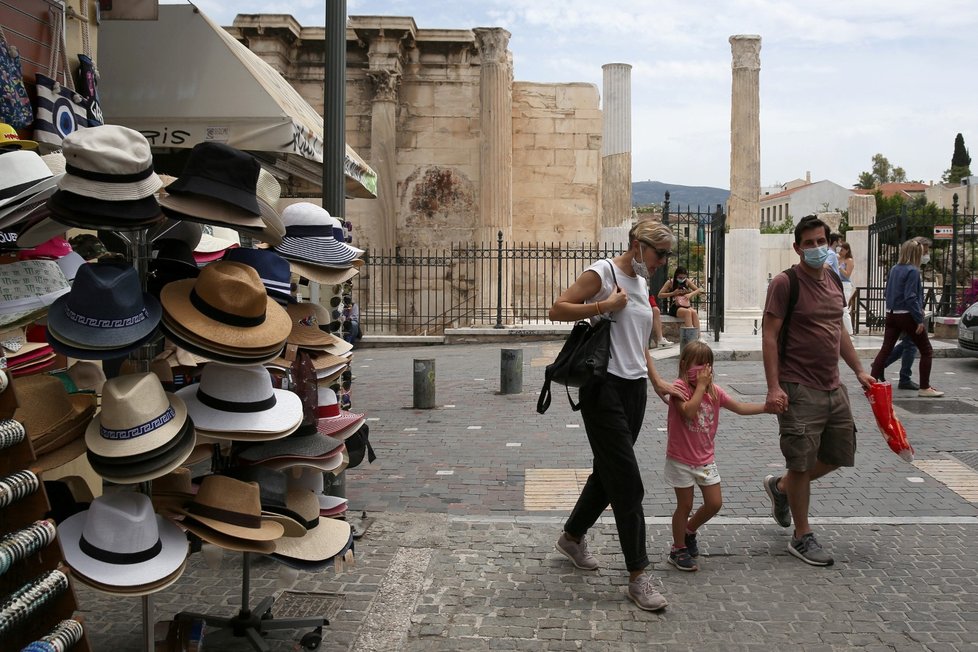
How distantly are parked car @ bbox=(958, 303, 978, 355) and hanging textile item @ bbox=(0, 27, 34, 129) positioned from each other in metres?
12.3

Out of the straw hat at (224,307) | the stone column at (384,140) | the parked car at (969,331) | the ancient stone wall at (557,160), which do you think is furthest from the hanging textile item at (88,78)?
the ancient stone wall at (557,160)

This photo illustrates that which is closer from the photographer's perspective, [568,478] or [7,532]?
[7,532]

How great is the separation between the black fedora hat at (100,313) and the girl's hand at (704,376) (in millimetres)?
3062

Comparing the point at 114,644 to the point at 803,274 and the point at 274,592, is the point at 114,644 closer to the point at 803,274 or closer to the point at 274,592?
the point at 274,592

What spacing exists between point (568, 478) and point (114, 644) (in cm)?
389

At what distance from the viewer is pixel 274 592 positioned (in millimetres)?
4664

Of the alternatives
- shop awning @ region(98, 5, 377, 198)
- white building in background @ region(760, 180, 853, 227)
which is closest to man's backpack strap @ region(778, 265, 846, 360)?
shop awning @ region(98, 5, 377, 198)

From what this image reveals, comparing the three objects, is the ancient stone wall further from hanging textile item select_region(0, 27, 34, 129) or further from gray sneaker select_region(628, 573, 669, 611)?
gray sneaker select_region(628, 573, 669, 611)

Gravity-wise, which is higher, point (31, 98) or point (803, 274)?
point (31, 98)

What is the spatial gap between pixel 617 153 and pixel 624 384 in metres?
18.6

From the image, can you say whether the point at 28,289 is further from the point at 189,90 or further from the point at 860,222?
the point at 860,222

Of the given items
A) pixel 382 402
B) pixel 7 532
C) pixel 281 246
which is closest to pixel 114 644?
pixel 7 532

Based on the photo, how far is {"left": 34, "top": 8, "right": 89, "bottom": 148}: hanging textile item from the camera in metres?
5.67

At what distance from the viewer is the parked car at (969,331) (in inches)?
504
